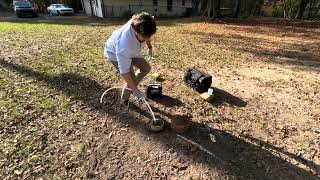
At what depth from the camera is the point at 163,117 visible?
4746 mm

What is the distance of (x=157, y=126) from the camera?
14.1 feet

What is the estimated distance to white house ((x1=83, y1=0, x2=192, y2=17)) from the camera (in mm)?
30334

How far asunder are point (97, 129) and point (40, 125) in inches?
35.3

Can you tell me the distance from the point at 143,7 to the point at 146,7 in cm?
32

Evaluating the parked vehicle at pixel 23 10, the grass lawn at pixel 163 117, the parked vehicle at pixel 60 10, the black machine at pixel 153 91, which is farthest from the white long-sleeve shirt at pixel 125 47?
the parked vehicle at pixel 60 10

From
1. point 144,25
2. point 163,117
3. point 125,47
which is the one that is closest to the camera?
point 144,25

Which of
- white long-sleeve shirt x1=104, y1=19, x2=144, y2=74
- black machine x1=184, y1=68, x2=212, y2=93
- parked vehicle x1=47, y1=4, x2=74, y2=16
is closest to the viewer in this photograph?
white long-sleeve shirt x1=104, y1=19, x2=144, y2=74

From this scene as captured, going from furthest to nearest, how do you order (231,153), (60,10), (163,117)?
1. (60,10)
2. (163,117)
3. (231,153)

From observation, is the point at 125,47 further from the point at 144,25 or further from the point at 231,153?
the point at 231,153

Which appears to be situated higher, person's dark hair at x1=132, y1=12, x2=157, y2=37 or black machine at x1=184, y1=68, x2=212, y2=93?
person's dark hair at x1=132, y1=12, x2=157, y2=37

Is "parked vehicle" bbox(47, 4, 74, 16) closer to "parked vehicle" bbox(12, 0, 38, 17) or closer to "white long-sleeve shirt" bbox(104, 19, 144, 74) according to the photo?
"parked vehicle" bbox(12, 0, 38, 17)

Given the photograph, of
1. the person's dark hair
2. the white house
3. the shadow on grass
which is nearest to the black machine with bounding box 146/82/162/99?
the shadow on grass

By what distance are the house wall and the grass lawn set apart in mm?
23051

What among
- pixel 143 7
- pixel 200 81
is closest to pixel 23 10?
pixel 143 7
